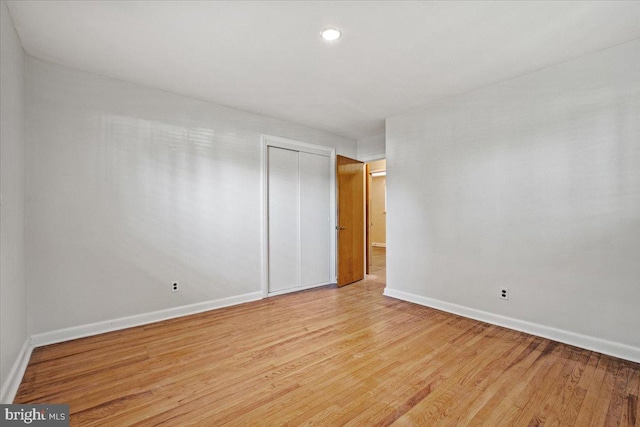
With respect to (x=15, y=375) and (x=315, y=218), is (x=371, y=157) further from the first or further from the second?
(x=15, y=375)

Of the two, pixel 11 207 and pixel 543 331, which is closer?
pixel 11 207

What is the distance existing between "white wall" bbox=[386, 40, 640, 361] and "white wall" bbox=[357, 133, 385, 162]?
1179 millimetres

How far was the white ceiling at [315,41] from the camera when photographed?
205 cm

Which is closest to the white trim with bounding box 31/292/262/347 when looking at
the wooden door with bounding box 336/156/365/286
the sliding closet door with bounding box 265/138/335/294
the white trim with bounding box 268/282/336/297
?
the white trim with bounding box 268/282/336/297

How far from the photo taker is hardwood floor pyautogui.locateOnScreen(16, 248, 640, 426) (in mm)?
1771

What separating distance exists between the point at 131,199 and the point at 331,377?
105 inches

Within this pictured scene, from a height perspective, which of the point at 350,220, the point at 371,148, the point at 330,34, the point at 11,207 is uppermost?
the point at 330,34

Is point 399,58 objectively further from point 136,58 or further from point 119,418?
point 119,418

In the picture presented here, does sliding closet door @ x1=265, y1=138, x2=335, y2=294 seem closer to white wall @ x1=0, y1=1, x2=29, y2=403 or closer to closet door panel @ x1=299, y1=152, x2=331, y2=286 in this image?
closet door panel @ x1=299, y1=152, x2=331, y2=286

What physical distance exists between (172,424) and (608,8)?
3.86 m

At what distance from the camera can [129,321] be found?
312cm

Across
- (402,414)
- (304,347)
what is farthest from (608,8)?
(304,347)

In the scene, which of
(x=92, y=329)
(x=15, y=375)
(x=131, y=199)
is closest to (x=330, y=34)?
(x=131, y=199)

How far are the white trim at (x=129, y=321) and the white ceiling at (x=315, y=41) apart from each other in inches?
97.9
